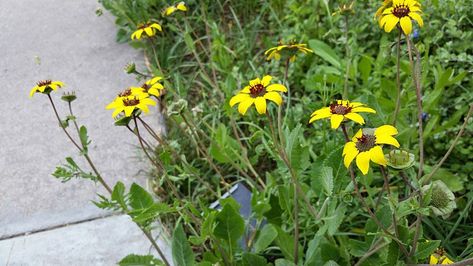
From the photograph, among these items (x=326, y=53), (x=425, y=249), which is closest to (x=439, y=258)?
(x=425, y=249)

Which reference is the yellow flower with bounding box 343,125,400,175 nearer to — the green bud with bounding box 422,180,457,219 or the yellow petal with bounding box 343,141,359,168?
the yellow petal with bounding box 343,141,359,168

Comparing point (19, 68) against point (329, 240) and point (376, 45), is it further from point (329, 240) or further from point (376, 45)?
point (329, 240)

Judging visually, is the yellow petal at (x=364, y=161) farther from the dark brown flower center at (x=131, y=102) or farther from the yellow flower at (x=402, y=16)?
the dark brown flower center at (x=131, y=102)

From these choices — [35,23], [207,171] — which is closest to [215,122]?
[207,171]

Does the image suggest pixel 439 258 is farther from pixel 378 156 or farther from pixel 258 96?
pixel 258 96

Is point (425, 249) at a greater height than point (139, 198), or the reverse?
point (139, 198)

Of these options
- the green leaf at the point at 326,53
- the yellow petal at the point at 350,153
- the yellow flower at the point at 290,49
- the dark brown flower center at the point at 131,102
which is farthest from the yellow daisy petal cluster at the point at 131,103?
the green leaf at the point at 326,53

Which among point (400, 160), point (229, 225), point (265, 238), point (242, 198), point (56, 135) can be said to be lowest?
point (242, 198)

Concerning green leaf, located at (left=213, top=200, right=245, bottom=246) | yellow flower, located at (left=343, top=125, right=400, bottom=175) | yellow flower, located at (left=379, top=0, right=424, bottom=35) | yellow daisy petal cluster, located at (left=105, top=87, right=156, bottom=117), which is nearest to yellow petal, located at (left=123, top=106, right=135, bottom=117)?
yellow daisy petal cluster, located at (left=105, top=87, right=156, bottom=117)
